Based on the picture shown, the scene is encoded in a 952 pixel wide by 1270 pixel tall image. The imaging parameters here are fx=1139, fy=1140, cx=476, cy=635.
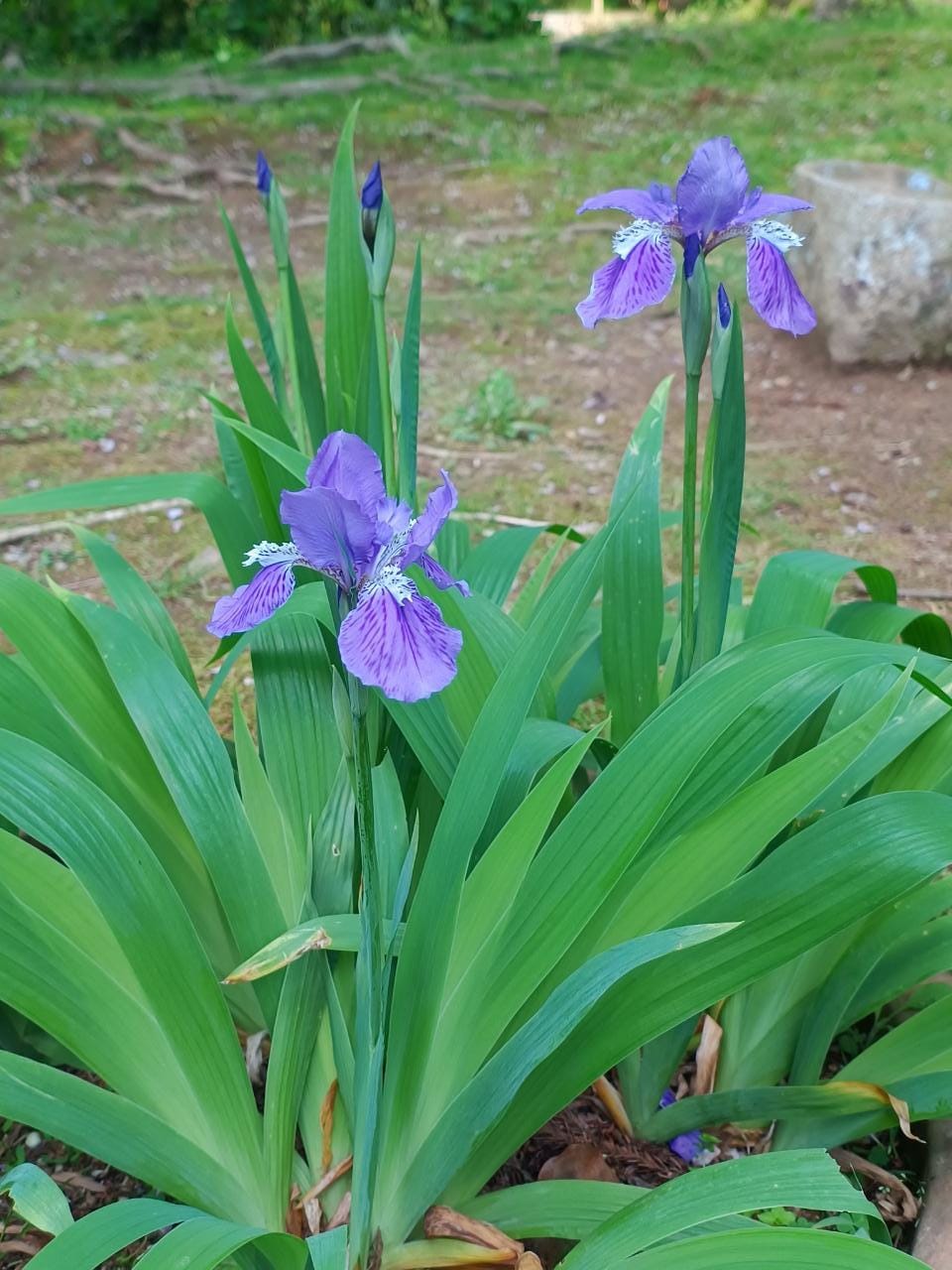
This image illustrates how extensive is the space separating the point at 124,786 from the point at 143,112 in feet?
22.8

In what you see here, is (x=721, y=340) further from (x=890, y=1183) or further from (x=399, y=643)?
(x=890, y=1183)

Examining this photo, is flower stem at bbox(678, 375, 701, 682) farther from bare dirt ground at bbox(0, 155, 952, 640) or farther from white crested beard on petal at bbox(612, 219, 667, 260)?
bare dirt ground at bbox(0, 155, 952, 640)

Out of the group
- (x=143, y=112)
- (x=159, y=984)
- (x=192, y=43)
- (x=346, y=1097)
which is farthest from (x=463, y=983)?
(x=192, y=43)

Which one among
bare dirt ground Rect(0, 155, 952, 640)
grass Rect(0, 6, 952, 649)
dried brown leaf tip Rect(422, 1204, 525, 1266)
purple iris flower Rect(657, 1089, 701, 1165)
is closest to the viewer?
dried brown leaf tip Rect(422, 1204, 525, 1266)

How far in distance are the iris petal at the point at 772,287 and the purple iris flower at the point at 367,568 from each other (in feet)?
1.85

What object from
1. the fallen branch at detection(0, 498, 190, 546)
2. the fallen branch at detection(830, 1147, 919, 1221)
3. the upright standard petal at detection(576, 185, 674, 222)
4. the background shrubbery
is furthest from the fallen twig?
the fallen branch at detection(830, 1147, 919, 1221)

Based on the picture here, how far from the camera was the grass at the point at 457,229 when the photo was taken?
3.63 metres

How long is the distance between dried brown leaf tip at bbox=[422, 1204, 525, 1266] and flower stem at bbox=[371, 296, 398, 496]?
34.9 inches

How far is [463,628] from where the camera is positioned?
4.78ft

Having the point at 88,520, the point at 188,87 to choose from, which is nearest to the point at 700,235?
the point at 88,520

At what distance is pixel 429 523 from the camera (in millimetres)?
896

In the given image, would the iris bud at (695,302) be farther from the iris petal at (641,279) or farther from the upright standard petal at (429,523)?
the upright standard petal at (429,523)

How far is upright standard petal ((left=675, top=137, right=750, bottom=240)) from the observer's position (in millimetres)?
1196

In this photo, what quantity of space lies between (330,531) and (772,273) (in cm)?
71
